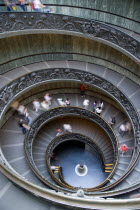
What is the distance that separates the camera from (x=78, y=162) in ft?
51.0

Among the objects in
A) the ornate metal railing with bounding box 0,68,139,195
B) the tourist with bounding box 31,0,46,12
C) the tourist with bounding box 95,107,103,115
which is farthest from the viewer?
the tourist with bounding box 95,107,103,115

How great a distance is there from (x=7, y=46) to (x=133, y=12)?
841 centimetres

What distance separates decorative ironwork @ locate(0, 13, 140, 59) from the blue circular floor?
872 cm

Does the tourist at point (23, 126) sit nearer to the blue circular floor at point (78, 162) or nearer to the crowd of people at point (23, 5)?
the blue circular floor at point (78, 162)

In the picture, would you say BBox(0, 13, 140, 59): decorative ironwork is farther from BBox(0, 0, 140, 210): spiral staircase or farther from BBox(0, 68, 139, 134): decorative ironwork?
BBox(0, 68, 139, 134): decorative ironwork

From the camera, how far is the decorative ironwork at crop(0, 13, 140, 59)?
11376mm

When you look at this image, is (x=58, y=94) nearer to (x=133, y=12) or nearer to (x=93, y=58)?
(x=93, y=58)

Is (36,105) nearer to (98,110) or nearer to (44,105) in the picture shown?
(44,105)

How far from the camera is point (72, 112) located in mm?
15109

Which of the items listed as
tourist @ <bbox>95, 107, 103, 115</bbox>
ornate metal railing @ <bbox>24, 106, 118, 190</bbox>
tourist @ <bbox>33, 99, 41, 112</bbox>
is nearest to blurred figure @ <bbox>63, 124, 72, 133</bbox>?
ornate metal railing @ <bbox>24, 106, 118, 190</bbox>

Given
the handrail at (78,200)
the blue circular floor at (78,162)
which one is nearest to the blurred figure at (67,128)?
the blue circular floor at (78,162)

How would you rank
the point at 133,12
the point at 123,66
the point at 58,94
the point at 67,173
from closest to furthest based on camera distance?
the point at 133,12, the point at 123,66, the point at 67,173, the point at 58,94

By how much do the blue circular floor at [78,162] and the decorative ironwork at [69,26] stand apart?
8718mm

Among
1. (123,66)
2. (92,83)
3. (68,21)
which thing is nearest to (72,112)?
(92,83)
